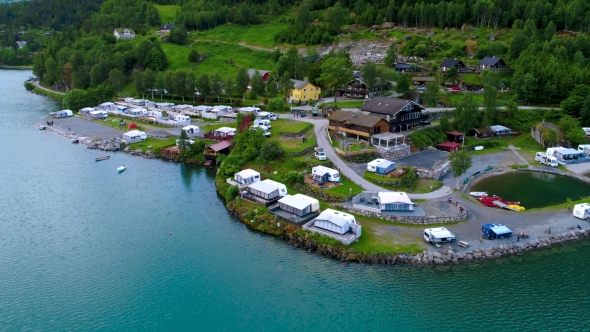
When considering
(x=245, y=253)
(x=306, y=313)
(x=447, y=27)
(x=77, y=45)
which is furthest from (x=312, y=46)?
(x=306, y=313)

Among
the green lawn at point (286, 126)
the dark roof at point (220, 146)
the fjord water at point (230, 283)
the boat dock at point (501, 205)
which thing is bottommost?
the fjord water at point (230, 283)

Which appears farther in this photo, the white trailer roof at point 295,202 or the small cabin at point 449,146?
the small cabin at point 449,146

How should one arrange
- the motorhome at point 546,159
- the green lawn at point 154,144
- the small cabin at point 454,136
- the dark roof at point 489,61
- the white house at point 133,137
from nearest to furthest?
1. the motorhome at point 546,159
2. the small cabin at point 454,136
3. the green lawn at point 154,144
4. the white house at point 133,137
5. the dark roof at point 489,61

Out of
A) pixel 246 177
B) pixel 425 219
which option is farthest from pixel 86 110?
pixel 425 219

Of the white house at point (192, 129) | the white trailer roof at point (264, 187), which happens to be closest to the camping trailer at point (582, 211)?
the white trailer roof at point (264, 187)

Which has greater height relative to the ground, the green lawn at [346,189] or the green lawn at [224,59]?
the green lawn at [224,59]

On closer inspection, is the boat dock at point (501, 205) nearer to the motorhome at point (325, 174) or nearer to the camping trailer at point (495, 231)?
the camping trailer at point (495, 231)
